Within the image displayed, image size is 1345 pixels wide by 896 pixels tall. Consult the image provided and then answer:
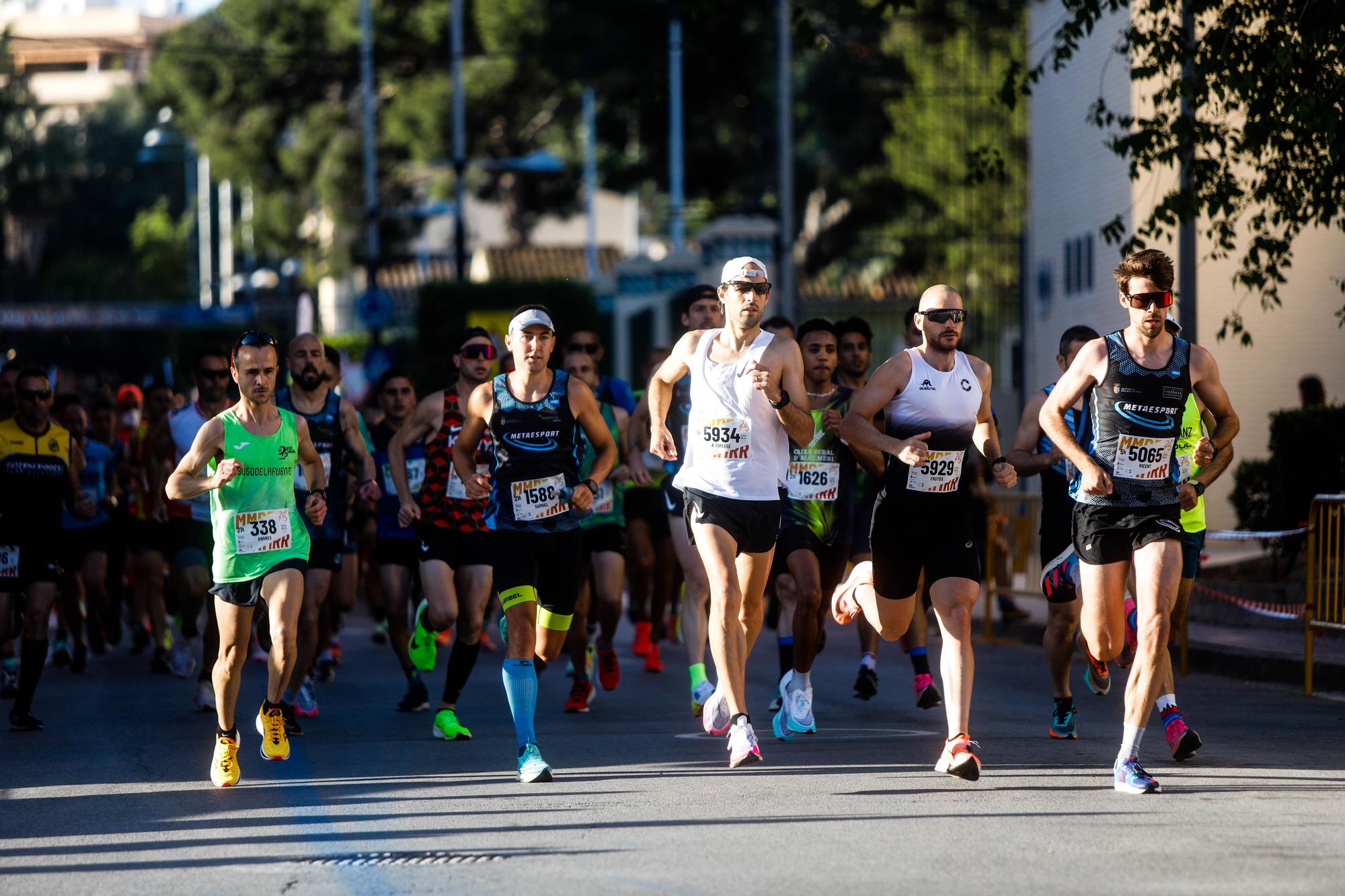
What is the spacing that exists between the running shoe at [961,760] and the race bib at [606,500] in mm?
4265

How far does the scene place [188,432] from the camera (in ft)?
40.4

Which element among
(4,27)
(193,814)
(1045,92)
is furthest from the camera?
(4,27)

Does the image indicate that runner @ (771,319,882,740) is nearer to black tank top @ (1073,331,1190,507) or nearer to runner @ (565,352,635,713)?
runner @ (565,352,635,713)

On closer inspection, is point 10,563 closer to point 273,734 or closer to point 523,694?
point 273,734

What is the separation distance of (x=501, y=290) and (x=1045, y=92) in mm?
8917

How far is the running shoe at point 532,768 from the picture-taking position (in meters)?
8.66

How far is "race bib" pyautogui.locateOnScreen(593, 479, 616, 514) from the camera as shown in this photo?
12406mm

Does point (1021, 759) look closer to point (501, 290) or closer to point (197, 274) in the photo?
point (501, 290)

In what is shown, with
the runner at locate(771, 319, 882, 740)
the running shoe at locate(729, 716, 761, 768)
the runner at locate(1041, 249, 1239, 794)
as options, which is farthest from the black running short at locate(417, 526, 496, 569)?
the runner at locate(1041, 249, 1239, 794)

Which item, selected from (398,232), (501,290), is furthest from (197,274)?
(501,290)

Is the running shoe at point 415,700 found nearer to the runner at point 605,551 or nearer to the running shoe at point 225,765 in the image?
the runner at point 605,551

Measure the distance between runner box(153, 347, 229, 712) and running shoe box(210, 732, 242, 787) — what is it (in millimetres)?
2531

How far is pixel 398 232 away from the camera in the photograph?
51.6 meters

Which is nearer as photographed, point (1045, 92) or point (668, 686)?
point (668, 686)
